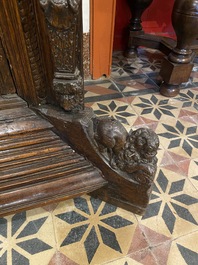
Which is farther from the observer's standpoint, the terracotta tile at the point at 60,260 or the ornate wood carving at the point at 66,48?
the terracotta tile at the point at 60,260

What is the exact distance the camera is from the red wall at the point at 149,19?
5.82 feet

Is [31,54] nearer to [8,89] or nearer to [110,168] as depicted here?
[8,89]

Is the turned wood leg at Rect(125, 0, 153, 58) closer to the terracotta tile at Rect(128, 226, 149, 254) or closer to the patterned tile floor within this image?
the patterned tile floor

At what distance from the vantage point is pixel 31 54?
568mm

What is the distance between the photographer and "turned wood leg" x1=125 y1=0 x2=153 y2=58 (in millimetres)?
1575

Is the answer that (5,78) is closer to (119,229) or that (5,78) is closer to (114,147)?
(114,147)

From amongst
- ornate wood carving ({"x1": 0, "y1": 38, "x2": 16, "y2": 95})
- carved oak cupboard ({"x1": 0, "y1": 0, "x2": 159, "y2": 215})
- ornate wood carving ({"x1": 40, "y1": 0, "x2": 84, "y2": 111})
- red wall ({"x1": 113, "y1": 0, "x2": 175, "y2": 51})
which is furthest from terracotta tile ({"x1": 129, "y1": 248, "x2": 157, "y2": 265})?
red wall ({"x1": 113, "y1": 0, "x2": 175, "y2": 51})

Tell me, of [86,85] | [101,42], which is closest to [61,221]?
[86,85]

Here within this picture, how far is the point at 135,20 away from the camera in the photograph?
65.6 inches

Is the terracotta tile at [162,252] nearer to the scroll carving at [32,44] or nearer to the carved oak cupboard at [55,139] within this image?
the carved oak cupboard at [55,139]

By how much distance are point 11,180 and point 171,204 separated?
54 centimetres

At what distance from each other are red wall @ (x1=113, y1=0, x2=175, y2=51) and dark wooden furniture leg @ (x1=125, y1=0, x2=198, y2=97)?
0.15m

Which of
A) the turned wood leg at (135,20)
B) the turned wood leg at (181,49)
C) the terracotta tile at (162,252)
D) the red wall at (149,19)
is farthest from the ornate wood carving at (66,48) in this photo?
the red wall at (149,19)

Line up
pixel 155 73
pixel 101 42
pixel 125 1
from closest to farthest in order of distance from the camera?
pixel 101 42 < pixel 155 73 < pixel 125 1
